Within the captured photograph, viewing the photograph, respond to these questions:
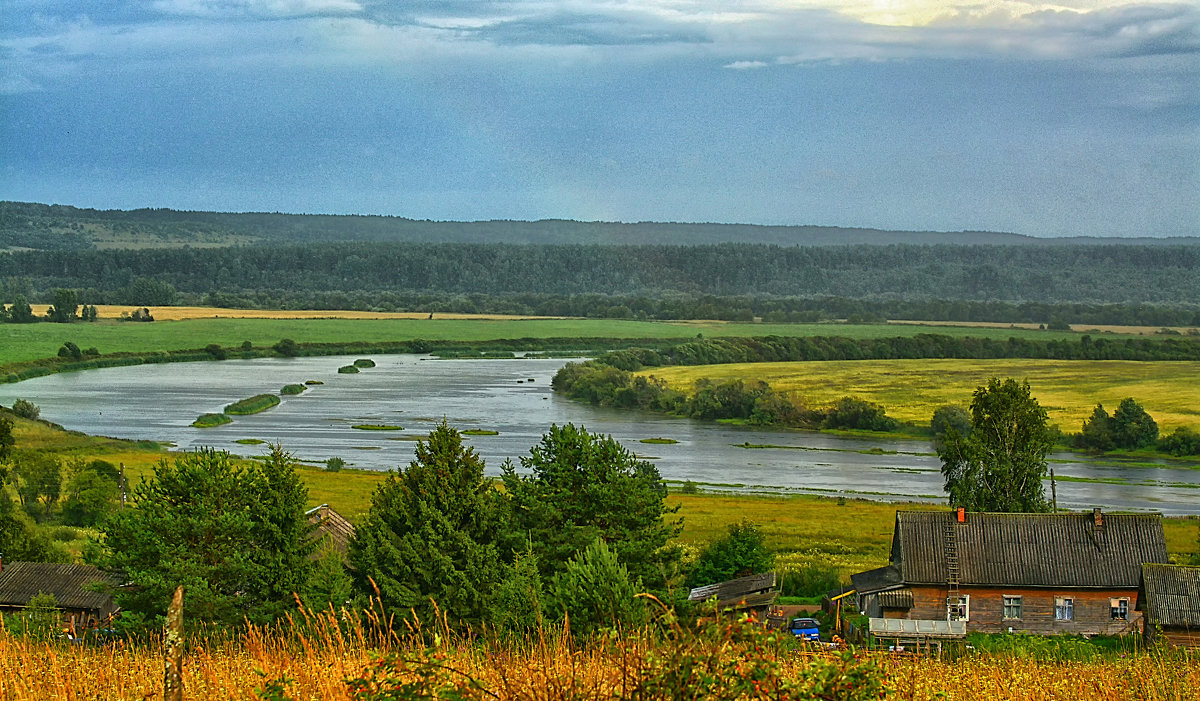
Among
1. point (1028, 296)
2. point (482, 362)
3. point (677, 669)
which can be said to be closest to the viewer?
point (677, 669)

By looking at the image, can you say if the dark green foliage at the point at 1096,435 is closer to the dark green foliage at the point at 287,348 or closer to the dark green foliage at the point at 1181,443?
the dark green foliage at the point at 1181,443

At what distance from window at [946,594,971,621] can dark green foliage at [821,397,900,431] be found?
3985 centimetres

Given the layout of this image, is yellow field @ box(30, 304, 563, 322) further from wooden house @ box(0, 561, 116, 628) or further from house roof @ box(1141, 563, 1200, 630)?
house roof @ box(1141, 563, 1200, 630)

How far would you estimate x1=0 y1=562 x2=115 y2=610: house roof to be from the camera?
17.7m

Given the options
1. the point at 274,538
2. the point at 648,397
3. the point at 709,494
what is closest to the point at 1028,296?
the point at 648,397

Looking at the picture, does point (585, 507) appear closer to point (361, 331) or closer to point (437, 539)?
point (437, 539)

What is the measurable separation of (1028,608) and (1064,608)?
0.60 meters

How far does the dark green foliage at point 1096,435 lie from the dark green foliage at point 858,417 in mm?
8794

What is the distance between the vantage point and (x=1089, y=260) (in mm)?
161250

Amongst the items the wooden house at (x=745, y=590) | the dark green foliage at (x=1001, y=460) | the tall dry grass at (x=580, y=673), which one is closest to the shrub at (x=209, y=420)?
the dark green foliage at (x=1001, y=460)

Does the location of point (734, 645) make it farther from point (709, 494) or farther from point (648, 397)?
point (648, 397)

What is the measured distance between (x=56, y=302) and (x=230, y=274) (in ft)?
174

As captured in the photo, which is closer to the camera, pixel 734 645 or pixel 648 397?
pixel 734 645

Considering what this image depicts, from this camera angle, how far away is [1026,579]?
19734 millimetres
